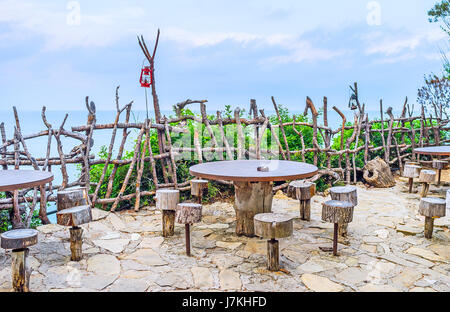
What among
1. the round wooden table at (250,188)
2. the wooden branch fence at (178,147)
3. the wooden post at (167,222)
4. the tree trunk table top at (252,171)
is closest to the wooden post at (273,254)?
the tree trunk table top at (252,171)

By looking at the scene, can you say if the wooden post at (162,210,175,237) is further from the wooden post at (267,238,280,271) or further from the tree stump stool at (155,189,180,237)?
the wooden post at (267,238,280,271)

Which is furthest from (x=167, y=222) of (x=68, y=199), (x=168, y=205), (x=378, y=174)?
(x=378, y=174)

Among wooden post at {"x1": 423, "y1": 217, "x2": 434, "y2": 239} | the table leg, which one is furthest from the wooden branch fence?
wooden post at {"x1": 423, "y1": 217, "x2": 434, "y2": 239}

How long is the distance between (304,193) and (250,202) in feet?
3.23

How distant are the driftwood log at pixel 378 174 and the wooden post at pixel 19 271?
253 inches

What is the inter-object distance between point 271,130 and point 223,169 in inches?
111

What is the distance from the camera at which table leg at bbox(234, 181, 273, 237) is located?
415 centimetres

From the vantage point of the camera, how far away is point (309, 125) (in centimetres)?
714

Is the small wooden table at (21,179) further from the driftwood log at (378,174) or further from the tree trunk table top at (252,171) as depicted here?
the driftwood log at (378,174)

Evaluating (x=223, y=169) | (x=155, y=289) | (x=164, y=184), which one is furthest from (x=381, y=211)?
(x=155, y=289)

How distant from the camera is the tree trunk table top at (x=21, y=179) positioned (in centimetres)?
325

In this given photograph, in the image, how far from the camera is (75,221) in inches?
137

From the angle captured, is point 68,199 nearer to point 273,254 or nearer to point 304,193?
point 273,254
